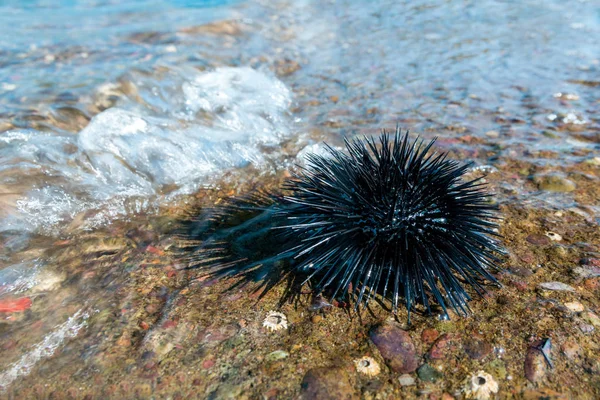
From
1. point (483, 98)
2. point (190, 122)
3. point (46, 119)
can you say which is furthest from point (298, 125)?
point (46, 119)

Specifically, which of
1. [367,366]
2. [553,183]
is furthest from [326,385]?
[553,183]

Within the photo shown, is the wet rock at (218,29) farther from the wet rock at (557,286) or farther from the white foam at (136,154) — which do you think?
the wet rock at (557,286)

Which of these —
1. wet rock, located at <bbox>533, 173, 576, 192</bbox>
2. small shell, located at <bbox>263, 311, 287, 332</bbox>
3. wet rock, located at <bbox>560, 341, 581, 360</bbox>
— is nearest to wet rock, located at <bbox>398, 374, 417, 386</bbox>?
small shell, located at <bbox>263, 311, 287, 332</bbox>

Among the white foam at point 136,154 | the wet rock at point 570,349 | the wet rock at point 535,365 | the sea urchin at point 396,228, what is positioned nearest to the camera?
the wet rock at point 535,365

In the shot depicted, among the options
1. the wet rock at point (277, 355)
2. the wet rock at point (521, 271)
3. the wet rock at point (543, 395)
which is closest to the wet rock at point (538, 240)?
the wet rock at point (521, 271)

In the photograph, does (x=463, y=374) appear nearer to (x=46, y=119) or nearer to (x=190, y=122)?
(x=190, y=122)
